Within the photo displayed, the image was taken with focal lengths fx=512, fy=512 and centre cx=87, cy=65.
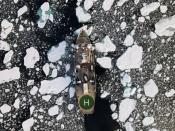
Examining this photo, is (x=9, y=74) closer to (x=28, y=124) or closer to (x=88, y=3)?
(x=28, y=124)

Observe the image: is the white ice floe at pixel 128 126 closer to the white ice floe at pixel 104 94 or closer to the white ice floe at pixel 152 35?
the white ice floe at pixel 104 94

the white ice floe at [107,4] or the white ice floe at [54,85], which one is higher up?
the white ice floe at [107,4]

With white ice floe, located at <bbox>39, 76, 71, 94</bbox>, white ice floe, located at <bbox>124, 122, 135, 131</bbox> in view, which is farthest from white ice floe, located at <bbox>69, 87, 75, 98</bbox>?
white ice floe, located at <bbox>124, 122, 135, 131</bbox>

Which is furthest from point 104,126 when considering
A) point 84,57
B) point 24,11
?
point 24,11

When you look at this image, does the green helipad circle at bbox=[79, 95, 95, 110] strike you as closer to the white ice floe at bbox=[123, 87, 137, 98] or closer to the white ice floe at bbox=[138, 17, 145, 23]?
the white ice floe at bbox=[123, 87, 137, 98]

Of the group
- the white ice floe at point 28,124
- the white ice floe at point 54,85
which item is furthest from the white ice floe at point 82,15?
the white ice floe at point 28,124

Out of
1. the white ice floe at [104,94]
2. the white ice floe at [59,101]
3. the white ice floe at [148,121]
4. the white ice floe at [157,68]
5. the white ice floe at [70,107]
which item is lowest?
the white ice floe at [148,121]
